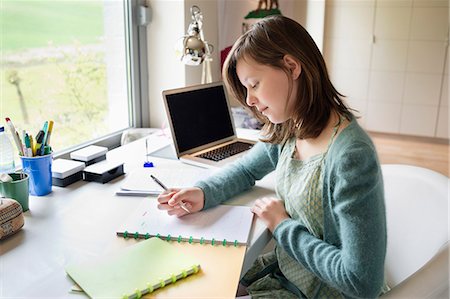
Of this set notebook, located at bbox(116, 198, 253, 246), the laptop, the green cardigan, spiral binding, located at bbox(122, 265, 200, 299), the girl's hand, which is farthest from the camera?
the laptop

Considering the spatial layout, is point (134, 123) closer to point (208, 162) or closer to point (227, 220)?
point (208, 162)

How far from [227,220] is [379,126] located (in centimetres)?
376

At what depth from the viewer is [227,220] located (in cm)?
106

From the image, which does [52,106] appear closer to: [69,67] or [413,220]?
[69,67]

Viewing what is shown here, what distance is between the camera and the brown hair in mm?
978

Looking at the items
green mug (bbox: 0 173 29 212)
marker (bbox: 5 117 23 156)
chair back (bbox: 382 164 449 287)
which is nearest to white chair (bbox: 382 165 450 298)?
chair back (bbox: 382 164 449 287)

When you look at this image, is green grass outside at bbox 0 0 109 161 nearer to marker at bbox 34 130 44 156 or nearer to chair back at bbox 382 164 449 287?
marker at bbox 34 130 44 156

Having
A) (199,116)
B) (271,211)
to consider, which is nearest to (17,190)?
(271,211)

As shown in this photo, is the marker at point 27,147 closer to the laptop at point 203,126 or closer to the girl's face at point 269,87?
the laptop at point 203,126

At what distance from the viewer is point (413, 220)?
1215 millimetres

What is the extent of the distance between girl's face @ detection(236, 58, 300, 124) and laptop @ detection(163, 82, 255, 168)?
0.47 m

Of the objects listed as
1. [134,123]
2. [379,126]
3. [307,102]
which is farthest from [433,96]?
[307,102]

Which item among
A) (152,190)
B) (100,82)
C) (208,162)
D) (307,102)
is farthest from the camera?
(100,82)

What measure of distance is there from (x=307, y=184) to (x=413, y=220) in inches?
16.6
